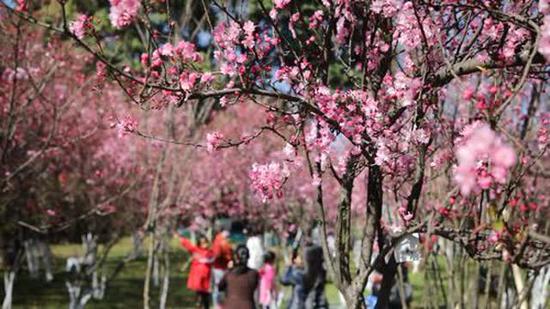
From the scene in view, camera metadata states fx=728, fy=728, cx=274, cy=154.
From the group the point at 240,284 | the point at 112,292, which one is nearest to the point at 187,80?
the point at 240,284

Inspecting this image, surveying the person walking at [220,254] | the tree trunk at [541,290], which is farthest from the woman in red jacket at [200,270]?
the tree trunk at [541,290]

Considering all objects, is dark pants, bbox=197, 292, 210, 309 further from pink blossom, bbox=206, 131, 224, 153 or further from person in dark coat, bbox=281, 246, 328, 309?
pink blossom, bbox=206, 131, 224, 153

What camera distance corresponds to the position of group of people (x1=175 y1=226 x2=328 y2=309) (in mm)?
7945

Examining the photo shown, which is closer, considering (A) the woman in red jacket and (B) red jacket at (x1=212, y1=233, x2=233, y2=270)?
(A) the woman in red jacket

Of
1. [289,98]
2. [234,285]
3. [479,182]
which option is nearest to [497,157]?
[479,182]

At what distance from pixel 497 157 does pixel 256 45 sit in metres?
1.99

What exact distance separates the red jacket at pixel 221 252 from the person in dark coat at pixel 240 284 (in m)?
3.28

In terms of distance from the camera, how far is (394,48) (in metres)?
3.69

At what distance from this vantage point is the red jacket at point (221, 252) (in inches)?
450

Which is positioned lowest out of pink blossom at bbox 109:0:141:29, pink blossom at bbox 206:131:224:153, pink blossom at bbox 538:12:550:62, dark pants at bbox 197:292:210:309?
dark pants at bbox 197:292:210:309

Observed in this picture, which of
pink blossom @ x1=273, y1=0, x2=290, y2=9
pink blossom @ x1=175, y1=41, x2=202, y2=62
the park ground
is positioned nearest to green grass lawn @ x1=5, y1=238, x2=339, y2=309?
the park ground

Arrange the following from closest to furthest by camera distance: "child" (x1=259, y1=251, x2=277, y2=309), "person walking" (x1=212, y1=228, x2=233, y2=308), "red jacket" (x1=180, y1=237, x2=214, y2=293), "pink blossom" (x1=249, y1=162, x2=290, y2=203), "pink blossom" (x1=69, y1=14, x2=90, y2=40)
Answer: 1. "pink blossom" (x1=69, y1=14, x2=90, y2=40)
2. "pink blossom" (x1=249, y1=162, x2=290, y2=203)
3. "child" (x1=259, y1=251, x2=277, y2=309)
4. "red jacket" (x1=180, y1=237, x2=214, y2=293)
5. "person walking" (x1=212, y1=228, x2=233, y2=308)

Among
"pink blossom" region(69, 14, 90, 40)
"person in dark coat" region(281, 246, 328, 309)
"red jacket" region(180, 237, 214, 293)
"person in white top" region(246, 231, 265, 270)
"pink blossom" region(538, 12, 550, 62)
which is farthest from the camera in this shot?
"person in white top" region(246, 231, 265, 270)

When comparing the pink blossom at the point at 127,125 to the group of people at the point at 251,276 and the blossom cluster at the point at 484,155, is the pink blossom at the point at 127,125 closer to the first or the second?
the blossom cluster at the point at 484,155
